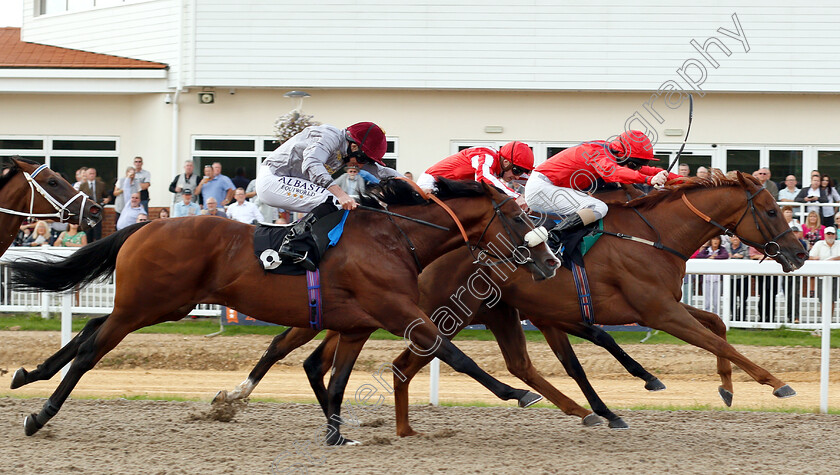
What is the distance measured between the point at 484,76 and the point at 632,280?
7.74 metres

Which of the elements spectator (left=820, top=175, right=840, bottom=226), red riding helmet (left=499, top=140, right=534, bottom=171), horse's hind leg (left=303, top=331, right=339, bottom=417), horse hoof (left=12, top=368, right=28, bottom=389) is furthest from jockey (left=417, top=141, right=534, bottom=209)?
spectator (left=820, top=175, right=840, bottom=226)

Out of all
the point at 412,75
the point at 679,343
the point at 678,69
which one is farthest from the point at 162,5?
the point at 679,343

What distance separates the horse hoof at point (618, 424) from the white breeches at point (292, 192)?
2.26 metres

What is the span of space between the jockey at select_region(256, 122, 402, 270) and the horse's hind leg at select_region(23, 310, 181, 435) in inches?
39.9

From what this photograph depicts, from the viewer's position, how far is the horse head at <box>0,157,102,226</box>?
21.5ft

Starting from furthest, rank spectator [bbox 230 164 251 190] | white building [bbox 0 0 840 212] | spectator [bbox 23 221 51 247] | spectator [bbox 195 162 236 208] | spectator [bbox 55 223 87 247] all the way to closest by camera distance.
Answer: white building [bbox 0 0 840 212]
spectator [bbox 230 164 251 190]
spectator [bbox 195 162 236 208]
spectator [bbox 23 221 51 247]
spectator [bbox 55 223 87 247]

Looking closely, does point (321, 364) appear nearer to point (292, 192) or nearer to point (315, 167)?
point (292, 192)

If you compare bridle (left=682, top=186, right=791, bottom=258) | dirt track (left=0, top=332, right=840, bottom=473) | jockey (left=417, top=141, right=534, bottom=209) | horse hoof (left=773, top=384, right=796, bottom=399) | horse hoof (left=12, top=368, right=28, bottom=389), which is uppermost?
jockey (left=417, top=141, right=534, bottom=209)

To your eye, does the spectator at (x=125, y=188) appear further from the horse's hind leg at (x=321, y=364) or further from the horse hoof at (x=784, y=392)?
the horse hoof at (x=784, y=392)

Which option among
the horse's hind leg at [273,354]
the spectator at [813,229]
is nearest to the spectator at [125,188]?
the horse's hind leg at [273,354]

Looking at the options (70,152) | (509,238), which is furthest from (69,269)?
(70,152)

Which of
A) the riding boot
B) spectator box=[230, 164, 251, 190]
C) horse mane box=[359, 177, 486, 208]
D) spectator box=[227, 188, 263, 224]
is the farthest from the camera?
spectator box=[230, 164, 251, 190]

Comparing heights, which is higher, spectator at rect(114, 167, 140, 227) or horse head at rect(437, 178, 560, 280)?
spectator at rect(114, 167, 140, 227)

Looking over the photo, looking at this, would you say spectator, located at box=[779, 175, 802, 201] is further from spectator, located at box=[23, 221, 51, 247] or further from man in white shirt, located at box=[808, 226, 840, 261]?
spectator, located at box=[23, 221, 51, 247]
